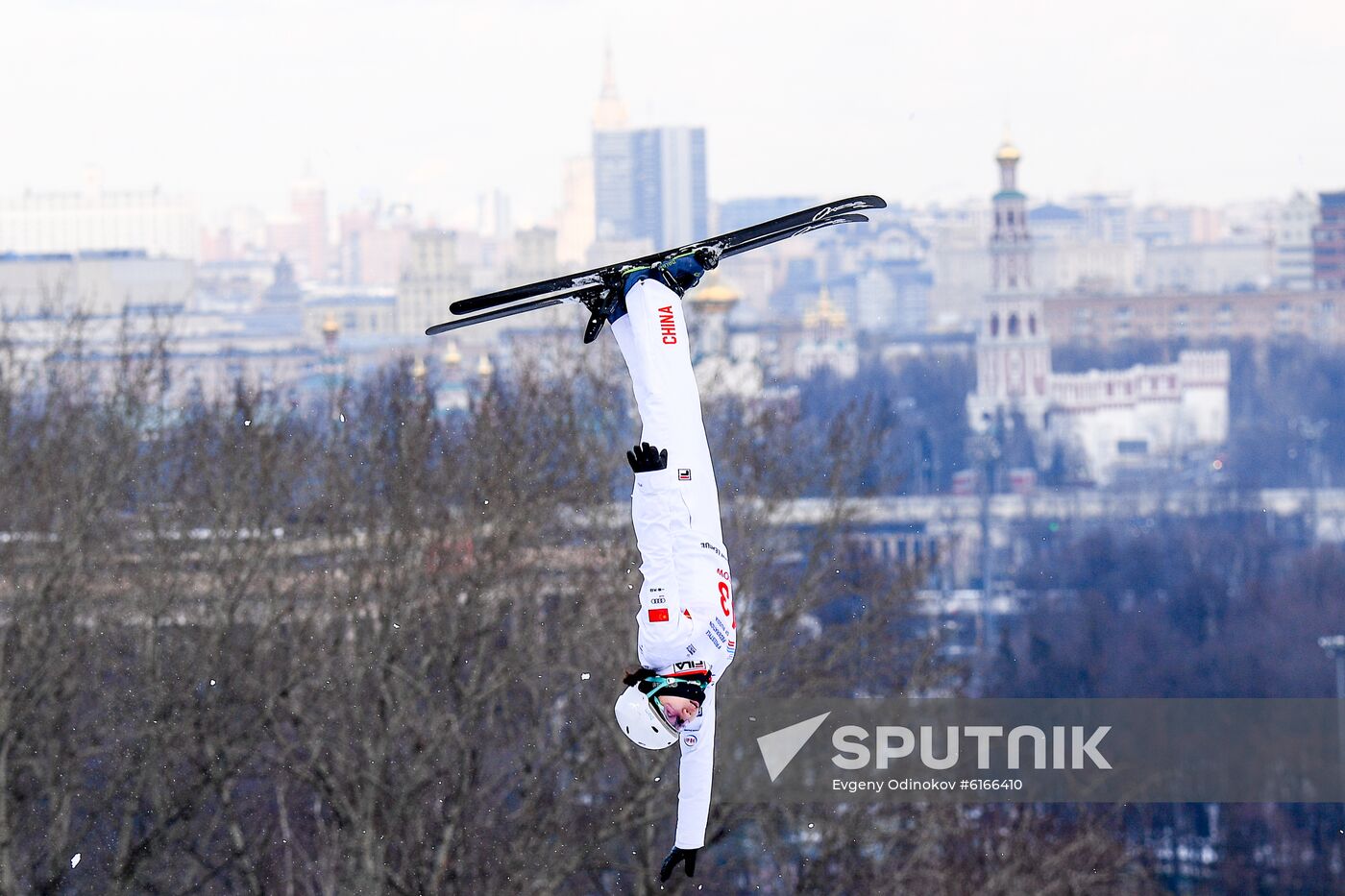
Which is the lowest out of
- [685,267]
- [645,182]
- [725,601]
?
[725,601]

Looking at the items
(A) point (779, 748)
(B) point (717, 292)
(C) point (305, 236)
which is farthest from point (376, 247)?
(A) point (779, 748)

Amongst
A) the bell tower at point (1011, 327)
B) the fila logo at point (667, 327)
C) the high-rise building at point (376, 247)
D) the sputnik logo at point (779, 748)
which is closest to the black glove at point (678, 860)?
the fila logo at point (667, 327)

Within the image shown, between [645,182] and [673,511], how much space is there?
9343cm

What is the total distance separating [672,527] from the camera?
5414 mm

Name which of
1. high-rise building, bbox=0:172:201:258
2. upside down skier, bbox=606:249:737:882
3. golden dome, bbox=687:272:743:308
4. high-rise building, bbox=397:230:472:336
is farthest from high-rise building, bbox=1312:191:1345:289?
upside down skier, bbox=606:249:737:882

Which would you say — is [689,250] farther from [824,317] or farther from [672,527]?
[824,317]

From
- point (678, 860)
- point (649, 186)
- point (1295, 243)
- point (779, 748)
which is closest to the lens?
point (678, 860)

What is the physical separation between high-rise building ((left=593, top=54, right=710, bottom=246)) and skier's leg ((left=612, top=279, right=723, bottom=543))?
88873mm

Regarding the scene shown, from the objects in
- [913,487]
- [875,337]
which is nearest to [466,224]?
[875,337]

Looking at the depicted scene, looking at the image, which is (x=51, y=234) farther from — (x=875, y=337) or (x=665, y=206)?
(x=875, y=337)

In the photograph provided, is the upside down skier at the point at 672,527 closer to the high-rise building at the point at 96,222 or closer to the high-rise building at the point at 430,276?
the high-rise building at the point at 430,276

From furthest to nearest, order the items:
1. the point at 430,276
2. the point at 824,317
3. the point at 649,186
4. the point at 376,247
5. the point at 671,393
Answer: the point at 376,247
the point at 649,186
the point at 430,276
the point at 824,317
the point at 671,393

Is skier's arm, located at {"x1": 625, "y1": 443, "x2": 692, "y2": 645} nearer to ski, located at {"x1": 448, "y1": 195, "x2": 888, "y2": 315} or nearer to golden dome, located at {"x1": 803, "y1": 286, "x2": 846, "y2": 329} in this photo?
ski, located at {"x1": 448, "y1": 195, "x2": 888, "y2": 315}

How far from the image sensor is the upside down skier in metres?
5.38
